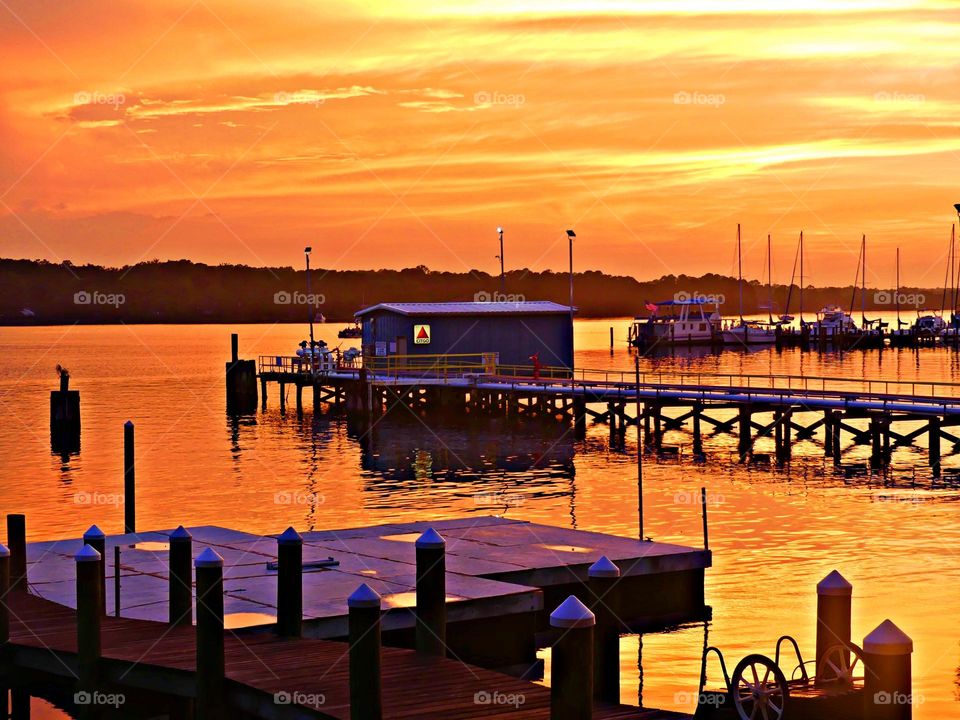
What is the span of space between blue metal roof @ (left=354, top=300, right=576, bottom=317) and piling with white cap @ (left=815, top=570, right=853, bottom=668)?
59488 mm

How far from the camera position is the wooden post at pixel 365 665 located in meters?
14.0

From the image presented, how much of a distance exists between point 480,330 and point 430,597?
2323 inches

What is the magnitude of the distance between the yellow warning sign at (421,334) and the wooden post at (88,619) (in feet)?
191

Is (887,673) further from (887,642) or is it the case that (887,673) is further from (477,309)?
(477,309)

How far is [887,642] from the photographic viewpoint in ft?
36.7

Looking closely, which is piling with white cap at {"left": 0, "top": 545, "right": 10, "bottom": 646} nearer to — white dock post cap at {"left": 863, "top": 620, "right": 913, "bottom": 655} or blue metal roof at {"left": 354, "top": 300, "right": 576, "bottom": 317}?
white dock post cap at {"left": 863, "top": 620, "right": 913, "bottom": 655}

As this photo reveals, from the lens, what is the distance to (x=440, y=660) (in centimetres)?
1645

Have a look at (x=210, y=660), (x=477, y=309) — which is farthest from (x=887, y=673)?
(x=477, y=309)

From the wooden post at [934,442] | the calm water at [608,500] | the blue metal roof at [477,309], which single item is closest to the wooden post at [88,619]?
the calm water at [608,500]

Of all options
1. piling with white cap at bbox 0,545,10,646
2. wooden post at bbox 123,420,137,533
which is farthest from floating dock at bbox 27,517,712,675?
wooden post at bbox 123,420,137,533

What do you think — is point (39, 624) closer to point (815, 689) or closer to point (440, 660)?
point (440, 660)

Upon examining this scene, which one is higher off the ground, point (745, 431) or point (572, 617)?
point (572, 617)

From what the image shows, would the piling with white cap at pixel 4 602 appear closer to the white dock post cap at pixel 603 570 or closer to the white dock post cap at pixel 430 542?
the white dock post cap at pixel 430 542

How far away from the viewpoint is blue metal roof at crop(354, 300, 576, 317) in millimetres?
74750
